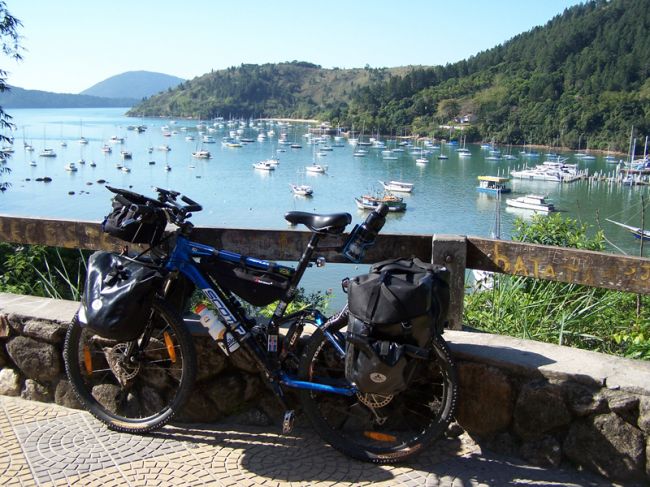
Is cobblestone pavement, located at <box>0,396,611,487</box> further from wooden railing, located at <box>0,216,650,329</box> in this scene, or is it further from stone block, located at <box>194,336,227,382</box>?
wooden railing, located at <box>0,216,650,329</box>

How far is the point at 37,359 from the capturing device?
3.73 meters

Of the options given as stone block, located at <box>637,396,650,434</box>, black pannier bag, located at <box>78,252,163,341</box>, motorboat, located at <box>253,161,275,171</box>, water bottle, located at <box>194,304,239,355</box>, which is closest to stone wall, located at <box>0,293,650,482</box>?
stone block, located at <box>637,396,650,434</box>

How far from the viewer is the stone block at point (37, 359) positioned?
370cm

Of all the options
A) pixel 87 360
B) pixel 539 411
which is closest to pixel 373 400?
pixel 539 411

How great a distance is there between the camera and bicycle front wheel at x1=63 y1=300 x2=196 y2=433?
330 cm

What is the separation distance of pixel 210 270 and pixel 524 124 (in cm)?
13607

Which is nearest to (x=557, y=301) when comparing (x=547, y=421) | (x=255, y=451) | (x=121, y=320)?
(x=547, y=421)

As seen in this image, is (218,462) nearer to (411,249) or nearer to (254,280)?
(254,280)

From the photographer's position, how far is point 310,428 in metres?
3.46

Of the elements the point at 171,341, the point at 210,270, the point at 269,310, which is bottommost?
the point at 269,310

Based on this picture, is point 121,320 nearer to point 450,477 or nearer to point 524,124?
point 450,477

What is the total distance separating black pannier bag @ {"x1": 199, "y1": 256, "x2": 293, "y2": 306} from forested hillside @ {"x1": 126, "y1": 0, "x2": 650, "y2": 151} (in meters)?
117

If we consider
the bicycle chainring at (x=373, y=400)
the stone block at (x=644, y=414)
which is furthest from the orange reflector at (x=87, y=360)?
the stone block at (x=644, y=414)

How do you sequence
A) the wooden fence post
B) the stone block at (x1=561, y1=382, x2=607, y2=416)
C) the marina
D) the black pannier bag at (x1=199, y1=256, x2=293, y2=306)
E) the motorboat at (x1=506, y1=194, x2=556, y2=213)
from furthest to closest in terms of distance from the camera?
the motorboat at (x1=506, y1=194, x2=556, y2=213) < the marina < the wooden fence post < the black pannier bag at (x1=199, y1=256, x2=293, y2=306) < the stone block at (x1=561, y1=382, x2=607, y2=416)
